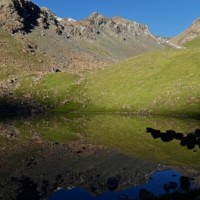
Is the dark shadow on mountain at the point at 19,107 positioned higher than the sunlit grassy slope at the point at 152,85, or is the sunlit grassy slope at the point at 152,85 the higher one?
the sunlit grassy slope at the point at 152,85

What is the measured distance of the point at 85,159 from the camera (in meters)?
52.5

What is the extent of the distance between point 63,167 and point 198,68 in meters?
99.2

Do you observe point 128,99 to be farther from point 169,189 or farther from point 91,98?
point 169,189

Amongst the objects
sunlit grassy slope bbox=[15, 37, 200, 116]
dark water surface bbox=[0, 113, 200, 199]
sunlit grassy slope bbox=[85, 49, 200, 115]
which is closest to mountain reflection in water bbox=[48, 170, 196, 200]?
dark water surface bbox=[0, 113, 200, 199]

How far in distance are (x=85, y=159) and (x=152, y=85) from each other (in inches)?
3356

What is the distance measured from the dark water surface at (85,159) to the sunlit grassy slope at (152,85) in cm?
4166

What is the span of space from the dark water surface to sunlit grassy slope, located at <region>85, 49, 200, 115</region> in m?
41.7

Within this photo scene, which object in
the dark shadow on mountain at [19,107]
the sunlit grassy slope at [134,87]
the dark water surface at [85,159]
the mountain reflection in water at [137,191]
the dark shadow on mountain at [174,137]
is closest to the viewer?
the dark shadow on mountain at [174,137]

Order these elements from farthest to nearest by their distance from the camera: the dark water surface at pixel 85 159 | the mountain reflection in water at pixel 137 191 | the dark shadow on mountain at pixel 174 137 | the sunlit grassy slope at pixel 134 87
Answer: the sunlit grassy slope at pixel 134 87 < the dark water surface at pixel 85 159 < the mountain reflection in water at pixel 137 191 < the dark shadow on mountain at pixel 174 137

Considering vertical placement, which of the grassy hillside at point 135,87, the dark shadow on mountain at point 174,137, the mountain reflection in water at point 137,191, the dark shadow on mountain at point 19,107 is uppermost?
the grassy hillside at point 135,87

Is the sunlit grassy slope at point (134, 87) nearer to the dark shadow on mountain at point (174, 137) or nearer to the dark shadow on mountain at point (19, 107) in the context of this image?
the dark shadow on mountain at point (19, 107)

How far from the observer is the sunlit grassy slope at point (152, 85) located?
12088 centimetres

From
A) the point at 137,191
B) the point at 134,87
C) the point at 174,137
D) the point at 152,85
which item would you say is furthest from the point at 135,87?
the point at 174,137

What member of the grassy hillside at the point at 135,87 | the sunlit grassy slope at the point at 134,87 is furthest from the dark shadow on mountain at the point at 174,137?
the grassy hillside at the point at 135,87
